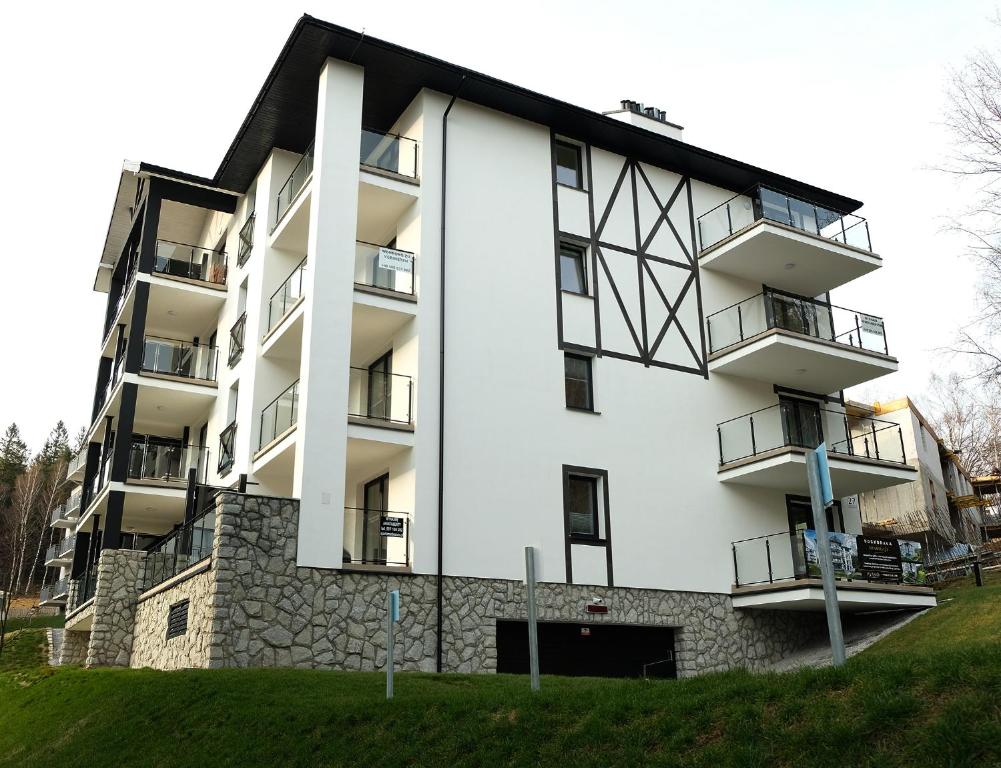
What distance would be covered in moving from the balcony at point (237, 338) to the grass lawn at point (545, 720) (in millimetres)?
9459

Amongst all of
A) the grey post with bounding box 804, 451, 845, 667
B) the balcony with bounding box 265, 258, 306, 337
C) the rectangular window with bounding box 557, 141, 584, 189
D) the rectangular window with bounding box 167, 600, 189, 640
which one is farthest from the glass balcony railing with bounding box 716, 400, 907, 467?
the grey post with bounding box 804, 451, 845, 667

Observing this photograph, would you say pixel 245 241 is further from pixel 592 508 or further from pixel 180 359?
pixel 592 508

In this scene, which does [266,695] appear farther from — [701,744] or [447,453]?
[701,744]

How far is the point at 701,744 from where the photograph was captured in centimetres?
727

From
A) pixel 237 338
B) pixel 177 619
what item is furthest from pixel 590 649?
pixel 237 338

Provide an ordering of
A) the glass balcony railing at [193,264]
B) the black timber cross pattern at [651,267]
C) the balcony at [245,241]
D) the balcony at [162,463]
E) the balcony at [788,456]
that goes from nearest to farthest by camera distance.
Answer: the balcony at [788,456], the black timber cross pattern at [651,267], the balcony at [245,241], the balcony at [162,463], the glass balcony railing at [193,264]

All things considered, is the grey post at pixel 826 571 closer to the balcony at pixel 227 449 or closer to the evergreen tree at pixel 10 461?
the balcony at pixel 227 449

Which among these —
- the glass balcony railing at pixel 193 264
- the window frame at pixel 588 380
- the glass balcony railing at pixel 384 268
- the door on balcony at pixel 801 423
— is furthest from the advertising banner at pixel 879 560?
the glass balcony railing at pixel 193 264

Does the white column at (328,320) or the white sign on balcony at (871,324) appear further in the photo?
the white sign on balcony at (871,324)

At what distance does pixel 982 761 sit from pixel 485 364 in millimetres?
14949

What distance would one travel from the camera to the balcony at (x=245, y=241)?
2551cm

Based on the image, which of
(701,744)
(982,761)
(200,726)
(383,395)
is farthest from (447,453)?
(982,761)

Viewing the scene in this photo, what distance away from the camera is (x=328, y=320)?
18750 millimetres

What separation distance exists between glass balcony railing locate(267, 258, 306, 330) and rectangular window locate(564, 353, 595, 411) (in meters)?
5.96
